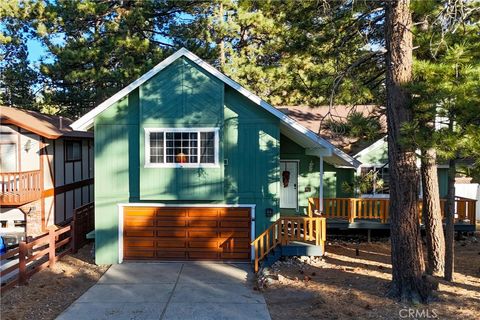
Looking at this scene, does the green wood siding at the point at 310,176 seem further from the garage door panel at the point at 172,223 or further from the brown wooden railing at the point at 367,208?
the garage door panel at the point at 172,223

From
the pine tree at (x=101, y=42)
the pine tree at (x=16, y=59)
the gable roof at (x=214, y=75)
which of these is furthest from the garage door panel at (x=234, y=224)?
the pine tree at (x=16, y=59)

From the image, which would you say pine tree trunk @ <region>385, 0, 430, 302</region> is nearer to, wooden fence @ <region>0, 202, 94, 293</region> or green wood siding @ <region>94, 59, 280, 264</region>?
green wood siding @ <region>94, 59, 280, 264</region>

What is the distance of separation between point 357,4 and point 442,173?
8272 mm

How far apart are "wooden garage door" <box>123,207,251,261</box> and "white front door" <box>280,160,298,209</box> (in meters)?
3.57

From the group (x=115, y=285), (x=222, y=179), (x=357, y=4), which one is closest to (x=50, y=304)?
(x=115, y=285)

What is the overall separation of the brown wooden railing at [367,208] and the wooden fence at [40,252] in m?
7.90

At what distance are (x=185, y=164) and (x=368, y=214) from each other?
6.61m

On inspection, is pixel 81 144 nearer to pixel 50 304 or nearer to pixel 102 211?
pixel 102 211

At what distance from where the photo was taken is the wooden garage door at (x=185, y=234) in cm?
1147

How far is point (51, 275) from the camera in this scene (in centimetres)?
997

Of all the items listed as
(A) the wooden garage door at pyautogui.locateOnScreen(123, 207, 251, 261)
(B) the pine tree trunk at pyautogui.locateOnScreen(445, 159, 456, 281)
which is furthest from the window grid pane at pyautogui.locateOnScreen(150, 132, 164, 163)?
(B) the pine tree trunk at pyautogui.locateOnScreen(445, 159, 456, 281)

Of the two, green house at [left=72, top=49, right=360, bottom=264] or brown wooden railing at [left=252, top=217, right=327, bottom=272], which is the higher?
green house at [left=72, top=49, right=360, bottom=264]

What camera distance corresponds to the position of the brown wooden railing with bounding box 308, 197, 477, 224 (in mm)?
12852

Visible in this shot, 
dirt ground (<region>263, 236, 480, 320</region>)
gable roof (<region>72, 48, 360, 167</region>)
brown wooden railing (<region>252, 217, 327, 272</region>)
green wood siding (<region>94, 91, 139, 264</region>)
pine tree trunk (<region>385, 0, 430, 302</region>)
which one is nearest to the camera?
dirt ground (<region>263, 236, 480, 320</region>)
